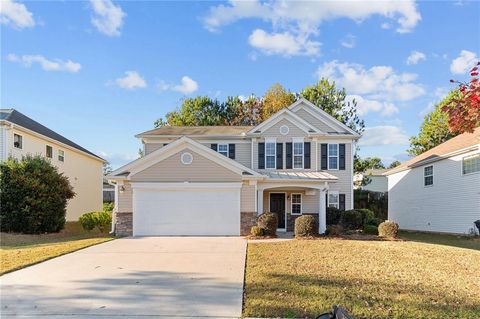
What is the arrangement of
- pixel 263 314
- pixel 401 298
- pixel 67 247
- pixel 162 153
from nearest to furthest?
pixel 263 314 → pixel 401 298 → pixel 67 247 → pixel 162 153

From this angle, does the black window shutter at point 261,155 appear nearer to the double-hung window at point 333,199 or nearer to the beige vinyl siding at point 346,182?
the beige vinyl siding at point 346,182

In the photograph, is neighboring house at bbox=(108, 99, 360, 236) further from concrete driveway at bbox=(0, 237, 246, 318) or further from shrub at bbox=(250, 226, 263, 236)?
concrete driveway at bbox=(0, 237, 246, 318)

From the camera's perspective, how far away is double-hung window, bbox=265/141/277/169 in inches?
878

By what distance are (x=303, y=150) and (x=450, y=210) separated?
835cm

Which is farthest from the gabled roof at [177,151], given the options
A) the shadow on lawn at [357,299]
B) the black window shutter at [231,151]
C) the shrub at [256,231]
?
the shadow on lawn at [357,299]

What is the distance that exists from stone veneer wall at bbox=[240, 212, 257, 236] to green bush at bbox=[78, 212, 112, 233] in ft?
25.8

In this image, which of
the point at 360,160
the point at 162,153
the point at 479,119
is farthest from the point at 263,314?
the point at 360,160

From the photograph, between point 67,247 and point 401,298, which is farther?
point 67,247

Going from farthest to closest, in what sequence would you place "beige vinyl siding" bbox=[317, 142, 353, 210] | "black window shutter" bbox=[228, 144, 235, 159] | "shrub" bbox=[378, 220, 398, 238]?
"black window shutter" bbox=[228, 144, 235, 159], "beige vinyl siding" bbox=[317, 142, 353, 210], "shrub" bbox=[378, 220, 398, 238]

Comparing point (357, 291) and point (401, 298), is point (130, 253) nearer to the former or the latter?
point (357, 291)

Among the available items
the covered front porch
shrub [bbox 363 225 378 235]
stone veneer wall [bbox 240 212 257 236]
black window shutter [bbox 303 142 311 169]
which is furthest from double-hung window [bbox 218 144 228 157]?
shrub [bbox 363 225 378 235]

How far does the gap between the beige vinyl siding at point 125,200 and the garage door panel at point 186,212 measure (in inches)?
11.7

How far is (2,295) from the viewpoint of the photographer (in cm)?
732

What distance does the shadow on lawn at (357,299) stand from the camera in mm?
6223
